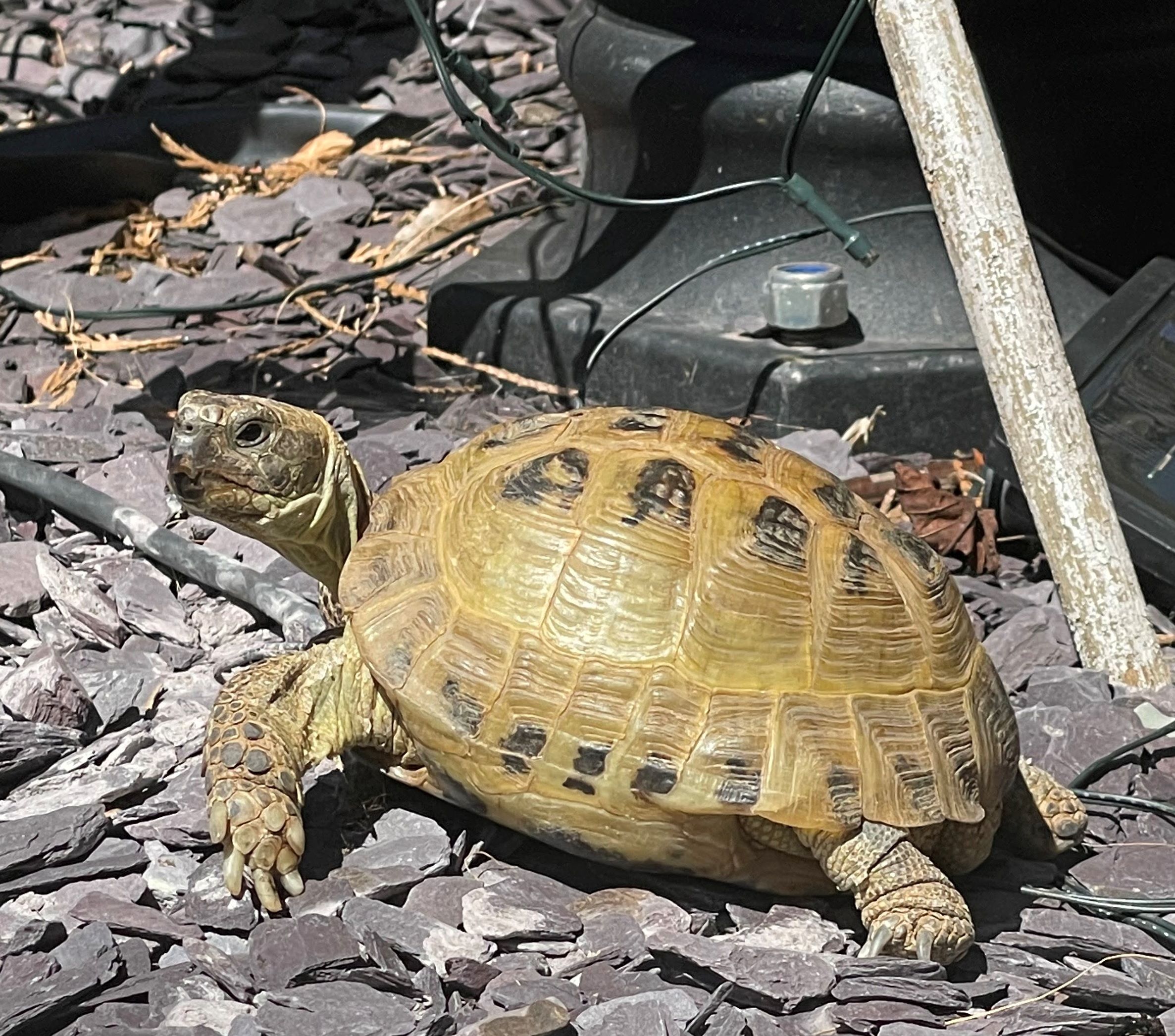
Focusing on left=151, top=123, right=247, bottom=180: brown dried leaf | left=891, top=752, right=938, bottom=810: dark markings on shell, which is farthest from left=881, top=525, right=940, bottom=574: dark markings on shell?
left=151, top=123, right=247, bottom=180: brown dried leaf

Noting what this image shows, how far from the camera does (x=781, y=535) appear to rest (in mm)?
2186

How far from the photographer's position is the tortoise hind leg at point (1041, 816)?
2.38m

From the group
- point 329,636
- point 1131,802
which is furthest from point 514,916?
point 1131,802

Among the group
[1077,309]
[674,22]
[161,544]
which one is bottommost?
[161,544]

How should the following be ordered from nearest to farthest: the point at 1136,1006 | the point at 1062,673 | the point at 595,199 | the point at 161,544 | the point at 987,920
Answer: the point at 1136,1006 → the point at 987,920 → the point at 1062,673 → the point at 161,544 → the point at 595,199

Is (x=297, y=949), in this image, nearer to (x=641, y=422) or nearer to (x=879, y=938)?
(x=879, y=938)

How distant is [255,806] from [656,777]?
0.57 m

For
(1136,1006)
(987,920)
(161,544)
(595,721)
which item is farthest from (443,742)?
(161,544)

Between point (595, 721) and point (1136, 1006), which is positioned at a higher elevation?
point (595, 721)

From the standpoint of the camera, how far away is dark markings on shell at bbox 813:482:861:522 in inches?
89.0

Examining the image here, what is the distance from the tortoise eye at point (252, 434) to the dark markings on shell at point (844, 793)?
38.7 inches

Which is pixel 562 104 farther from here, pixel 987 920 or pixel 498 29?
pixel 987 920

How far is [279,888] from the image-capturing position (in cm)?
218

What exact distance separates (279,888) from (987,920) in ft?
3.38
